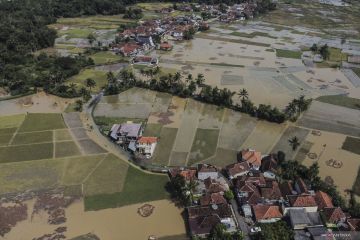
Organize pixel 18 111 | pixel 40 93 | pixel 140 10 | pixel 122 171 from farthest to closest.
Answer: pixel 140 10, pixel 40 93, pixel 18 111, pixel 122 171

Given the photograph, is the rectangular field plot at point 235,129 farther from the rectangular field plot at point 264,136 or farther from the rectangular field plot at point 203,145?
the rectangular field plot at point 203,145

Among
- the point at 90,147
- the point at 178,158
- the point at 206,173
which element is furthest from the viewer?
the point at 90,147

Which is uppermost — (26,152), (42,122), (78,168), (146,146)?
(146,146)

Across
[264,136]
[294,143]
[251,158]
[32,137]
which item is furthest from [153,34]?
[251,158]

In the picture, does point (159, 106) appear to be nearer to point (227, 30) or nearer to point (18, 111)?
point (18, 111)

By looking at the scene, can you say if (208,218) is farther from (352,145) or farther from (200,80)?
(200,80)

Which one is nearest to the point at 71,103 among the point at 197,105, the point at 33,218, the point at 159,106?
the point at 159,106

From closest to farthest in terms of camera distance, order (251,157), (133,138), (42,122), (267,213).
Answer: (267,213) → (251,157) → (133,138) → (42,122)

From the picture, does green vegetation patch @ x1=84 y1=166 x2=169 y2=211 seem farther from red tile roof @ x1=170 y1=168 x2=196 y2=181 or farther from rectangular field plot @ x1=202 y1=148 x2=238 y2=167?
rectangular field plot @ x1=202 y1=148 x2=238 y2=167
